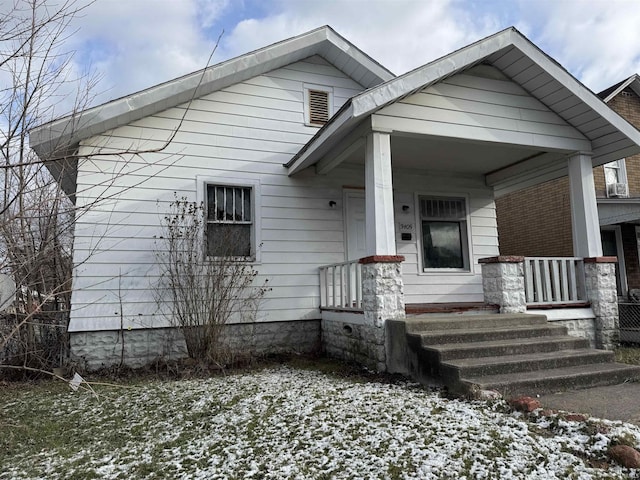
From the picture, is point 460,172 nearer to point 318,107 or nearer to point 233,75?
point 318,107

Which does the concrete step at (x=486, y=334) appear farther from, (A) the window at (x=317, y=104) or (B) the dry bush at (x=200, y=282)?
(A) the window at (x=317, y=104)

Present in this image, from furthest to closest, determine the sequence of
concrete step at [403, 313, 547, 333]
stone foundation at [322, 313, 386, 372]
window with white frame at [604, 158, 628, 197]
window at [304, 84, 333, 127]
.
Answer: window with white frame at [604, 158, 628, 197] < window at [304, 84, 333, 127] < stone foundation at [322, 313, 386, 372] < concrete step at [403, 313, 547, 333]

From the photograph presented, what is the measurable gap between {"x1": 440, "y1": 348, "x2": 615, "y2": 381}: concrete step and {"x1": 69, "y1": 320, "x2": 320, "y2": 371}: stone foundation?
123 inches

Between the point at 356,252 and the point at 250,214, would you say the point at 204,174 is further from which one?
the point at 356,252

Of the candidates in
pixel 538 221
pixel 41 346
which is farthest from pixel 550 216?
pixel 41 346

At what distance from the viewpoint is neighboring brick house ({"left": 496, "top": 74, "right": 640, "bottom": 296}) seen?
467 inches

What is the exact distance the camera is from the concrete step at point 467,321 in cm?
534

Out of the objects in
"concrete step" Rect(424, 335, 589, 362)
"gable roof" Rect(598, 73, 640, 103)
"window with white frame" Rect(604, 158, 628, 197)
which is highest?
"gable roof" Rect(598, 73, 640, 103)

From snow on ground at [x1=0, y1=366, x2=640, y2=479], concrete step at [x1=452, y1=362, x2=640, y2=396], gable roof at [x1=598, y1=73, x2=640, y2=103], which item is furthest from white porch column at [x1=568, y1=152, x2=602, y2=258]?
gable roof at [x1=598, y1=73, x2=640, y2=103]

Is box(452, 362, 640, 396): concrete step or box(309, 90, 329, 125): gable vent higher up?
box(309, 90, 329, 125): gable vent

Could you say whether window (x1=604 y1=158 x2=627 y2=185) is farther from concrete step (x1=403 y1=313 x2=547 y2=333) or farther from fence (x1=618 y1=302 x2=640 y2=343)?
concrete step (x1=403 y1=313 x2=547 y2=333)

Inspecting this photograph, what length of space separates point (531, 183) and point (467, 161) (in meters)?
1.49

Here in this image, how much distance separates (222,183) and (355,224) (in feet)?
7.88

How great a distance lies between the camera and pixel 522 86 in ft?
21.8
